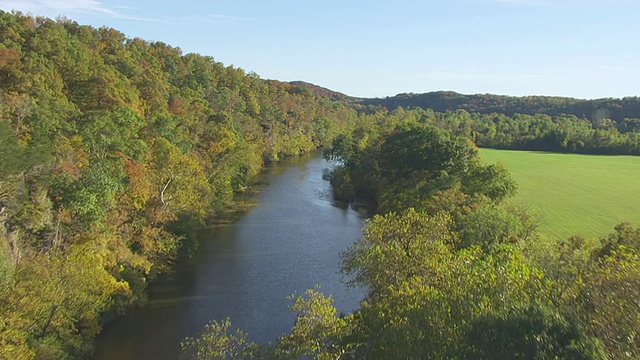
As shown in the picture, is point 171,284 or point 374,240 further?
point 171,284

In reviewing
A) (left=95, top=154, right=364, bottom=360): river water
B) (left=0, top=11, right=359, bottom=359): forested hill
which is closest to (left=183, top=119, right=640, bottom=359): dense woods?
(left=95, top=154, right=364, bottom=360): river water

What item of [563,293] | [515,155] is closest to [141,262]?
[563,293]

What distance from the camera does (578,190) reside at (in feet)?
214

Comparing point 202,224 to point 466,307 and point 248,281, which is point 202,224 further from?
point 466,307

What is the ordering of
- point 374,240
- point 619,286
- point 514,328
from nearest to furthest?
1. point 514,328
2. point 619,286
3. point 374,240

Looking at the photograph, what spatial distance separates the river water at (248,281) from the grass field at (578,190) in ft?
72.2

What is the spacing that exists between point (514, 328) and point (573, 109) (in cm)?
19105

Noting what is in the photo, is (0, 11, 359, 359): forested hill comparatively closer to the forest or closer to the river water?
the forest

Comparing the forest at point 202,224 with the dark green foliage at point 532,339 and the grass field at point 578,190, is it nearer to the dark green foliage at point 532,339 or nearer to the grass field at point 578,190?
the dark green foliage at point 532,339

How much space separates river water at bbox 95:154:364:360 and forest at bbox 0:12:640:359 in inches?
50.4

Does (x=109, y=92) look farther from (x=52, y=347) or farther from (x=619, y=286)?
(x=619, y=286)

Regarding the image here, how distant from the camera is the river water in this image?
1024 inches

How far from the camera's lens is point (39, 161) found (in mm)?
26375

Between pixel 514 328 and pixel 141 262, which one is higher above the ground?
pixel 514 328
